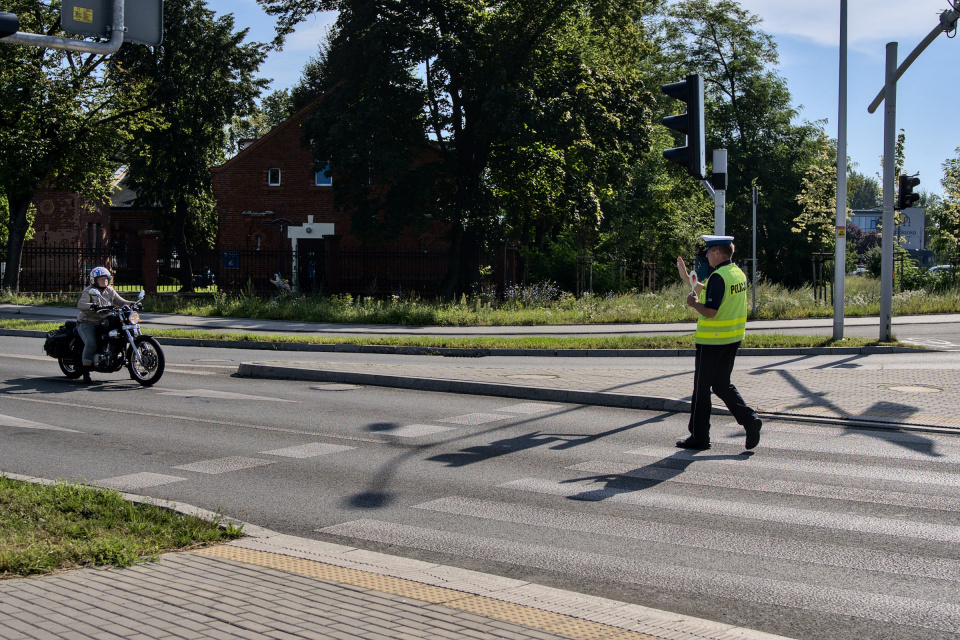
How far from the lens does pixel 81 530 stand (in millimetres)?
5309

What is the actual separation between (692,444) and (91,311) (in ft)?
28.0

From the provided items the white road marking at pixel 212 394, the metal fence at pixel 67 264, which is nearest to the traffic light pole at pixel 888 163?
the white road marking at pixel 212 394

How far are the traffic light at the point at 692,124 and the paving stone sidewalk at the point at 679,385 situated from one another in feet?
9.03

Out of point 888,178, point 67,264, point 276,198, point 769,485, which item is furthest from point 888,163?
point 276,198

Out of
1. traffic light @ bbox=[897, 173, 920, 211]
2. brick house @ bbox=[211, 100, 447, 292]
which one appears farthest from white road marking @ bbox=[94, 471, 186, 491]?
brick house @ bbox=[211, 100, 447, 292]

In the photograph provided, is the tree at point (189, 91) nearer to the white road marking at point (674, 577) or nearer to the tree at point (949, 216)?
the tree at point (949, 216)

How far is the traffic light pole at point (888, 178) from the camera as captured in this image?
17203 mm

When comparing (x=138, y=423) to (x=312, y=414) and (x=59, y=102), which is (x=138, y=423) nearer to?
(x=312, y=414)

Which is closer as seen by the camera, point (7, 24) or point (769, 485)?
point (769, 485)

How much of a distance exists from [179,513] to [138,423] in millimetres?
4385

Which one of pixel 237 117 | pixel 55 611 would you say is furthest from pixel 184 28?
pixel 55 611

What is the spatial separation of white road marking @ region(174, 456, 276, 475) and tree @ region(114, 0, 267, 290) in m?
30.8

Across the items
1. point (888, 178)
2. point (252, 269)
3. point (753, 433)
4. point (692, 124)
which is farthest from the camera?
point (252, 269)

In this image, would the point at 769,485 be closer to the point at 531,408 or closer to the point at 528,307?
the point at 531,408
